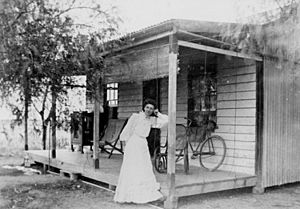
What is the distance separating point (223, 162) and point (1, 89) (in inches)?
188

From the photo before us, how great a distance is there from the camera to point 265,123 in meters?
7.81

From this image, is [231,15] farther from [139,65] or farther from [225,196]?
[225,196]

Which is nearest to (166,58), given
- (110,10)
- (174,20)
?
(174,20)

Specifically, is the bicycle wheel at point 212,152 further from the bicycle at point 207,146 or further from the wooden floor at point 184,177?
the wooden floor at point 184,177

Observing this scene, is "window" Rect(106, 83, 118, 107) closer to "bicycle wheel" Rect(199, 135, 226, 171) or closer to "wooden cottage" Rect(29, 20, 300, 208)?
"wooden cottage" Rect(29, 20, 300, 208)

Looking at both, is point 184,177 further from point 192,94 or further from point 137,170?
point 192,94

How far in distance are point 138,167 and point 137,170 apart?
0.05 metres

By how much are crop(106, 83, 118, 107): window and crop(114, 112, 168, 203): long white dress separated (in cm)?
563

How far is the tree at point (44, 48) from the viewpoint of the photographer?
5.46 meters

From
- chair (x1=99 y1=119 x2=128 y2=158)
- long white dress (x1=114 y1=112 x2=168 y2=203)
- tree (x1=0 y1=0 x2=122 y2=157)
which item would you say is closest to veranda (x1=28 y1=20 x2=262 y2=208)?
long white dress (x1=114 y1=112 x2=168 y2=203)

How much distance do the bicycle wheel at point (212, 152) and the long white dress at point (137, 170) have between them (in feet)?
6.70

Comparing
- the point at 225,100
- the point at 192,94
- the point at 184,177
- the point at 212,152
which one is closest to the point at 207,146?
the point at 212,152

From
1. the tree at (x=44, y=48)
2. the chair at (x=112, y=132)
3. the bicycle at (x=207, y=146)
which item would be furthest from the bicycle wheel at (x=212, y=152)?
the tree at (x=44, y=48)

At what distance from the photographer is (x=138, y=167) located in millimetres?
6375
